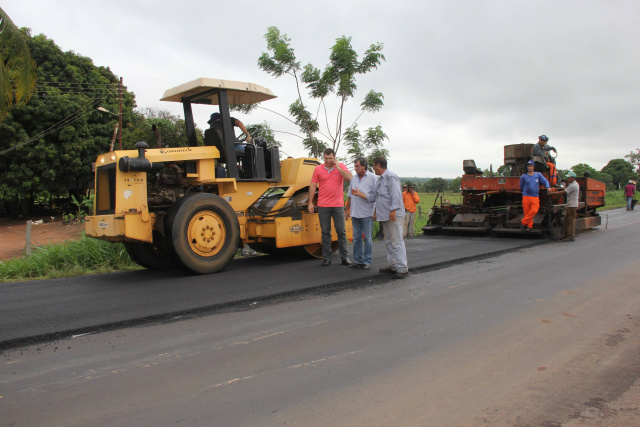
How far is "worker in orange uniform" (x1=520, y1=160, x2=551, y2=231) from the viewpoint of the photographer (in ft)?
35.2

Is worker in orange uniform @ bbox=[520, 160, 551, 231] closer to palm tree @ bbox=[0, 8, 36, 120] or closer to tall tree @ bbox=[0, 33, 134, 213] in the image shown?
palm tree @ bbox=[0, 8, 36, 120]

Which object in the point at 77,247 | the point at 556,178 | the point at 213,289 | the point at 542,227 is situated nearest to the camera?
the point at 213,289

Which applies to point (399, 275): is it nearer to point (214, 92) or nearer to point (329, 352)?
point (329, 352)

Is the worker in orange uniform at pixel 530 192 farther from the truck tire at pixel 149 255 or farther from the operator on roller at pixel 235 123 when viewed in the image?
the truck tire at pixel 149 255

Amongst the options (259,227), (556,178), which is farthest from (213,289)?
(556,178)

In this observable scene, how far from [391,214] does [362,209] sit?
0.67 meters

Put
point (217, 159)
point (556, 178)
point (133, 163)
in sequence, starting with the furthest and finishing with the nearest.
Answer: point (556, 178) < point (217, 159) < point (133, 163)

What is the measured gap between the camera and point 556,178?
11805mm

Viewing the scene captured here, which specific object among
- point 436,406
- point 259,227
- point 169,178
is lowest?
point 436,406

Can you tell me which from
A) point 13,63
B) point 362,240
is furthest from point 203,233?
point 13,63

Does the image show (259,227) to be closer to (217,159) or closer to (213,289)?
(217,159)

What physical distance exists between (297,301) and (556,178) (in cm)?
910

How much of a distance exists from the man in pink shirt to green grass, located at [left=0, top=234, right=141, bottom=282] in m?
3.20

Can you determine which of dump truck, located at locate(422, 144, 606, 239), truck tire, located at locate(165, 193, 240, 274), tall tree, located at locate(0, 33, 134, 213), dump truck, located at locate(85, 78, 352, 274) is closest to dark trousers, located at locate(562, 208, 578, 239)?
dump truck, located at locate(422, 144, 606, 239)
